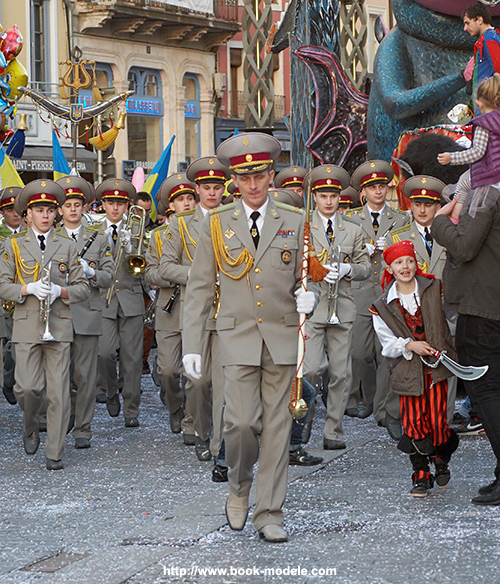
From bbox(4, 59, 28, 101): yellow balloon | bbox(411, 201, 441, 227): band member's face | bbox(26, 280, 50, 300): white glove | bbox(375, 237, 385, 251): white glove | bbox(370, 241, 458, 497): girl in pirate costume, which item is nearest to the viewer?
bbox(370, 241, 458, 497): girl in pirate costume

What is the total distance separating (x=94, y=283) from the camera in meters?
9.39

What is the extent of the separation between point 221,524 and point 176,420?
3292mm

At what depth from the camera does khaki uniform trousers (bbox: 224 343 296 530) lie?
235 inches

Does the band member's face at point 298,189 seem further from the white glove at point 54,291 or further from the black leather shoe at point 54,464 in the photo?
the black leather shoe at point 54,464

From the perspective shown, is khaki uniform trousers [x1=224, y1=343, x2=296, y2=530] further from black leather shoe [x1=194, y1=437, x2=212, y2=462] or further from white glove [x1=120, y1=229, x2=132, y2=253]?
white glove [x1=120, y1=229, x2=132, y2=253]

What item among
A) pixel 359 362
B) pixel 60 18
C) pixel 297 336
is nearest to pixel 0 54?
pixel 359 362

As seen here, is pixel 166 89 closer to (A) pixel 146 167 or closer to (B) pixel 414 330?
(A) pixel 146 167

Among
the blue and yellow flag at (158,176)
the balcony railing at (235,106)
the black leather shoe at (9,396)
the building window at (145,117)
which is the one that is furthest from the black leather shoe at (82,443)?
the balcony railing at (235,106)

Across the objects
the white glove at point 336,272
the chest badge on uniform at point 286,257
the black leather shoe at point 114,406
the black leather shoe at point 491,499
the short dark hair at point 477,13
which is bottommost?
the black leather shoe at point 114,406

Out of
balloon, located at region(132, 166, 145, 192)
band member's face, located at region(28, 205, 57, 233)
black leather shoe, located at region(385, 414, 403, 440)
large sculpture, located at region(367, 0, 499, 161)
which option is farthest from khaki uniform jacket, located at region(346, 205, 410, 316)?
balloon, located at region(132, 166, 145, 192)

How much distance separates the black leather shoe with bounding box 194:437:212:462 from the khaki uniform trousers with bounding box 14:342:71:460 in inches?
33.8

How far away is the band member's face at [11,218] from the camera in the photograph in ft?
37.9

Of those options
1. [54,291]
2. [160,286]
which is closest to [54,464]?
[54,291]

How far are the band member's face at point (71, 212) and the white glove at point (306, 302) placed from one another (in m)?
4.25
